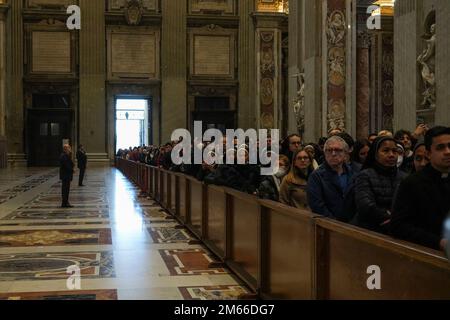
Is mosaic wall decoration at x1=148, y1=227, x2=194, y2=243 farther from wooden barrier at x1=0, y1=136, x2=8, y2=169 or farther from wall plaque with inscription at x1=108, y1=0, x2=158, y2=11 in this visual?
wall plaque with inscription at x1=108, y1=0, x2=158, y2=11

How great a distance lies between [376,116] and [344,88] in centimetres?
804

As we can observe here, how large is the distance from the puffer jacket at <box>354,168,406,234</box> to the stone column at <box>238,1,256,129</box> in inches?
1012

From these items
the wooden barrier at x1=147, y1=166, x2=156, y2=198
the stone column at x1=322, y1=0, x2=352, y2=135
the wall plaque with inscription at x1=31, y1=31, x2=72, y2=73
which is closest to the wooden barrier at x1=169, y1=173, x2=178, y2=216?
the wooden barrier at x1=147, y1=166, x2=156, y2=198

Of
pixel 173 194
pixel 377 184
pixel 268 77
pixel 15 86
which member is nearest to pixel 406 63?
pixel 173 194

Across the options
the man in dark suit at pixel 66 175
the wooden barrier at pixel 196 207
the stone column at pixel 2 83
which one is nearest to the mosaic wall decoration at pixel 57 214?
the man in dark suit at pixel 66 175

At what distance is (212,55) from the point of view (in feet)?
Answer: 101

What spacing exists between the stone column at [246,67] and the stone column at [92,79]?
6.23 m

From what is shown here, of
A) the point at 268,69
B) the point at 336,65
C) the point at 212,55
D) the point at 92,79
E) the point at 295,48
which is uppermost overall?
the point at 212,55

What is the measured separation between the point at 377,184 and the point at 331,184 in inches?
27.5

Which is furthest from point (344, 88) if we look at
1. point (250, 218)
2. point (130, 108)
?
point (130, 108)

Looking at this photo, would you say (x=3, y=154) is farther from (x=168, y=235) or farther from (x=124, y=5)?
(x=168, y=235)

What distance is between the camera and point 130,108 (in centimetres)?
3112

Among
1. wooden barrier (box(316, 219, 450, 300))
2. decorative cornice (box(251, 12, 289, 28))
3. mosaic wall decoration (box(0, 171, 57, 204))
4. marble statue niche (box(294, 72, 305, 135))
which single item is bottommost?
mosaic wall decoration (box(0, 171, 57, 204))

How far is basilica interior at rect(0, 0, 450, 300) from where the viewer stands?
609 centimetres
